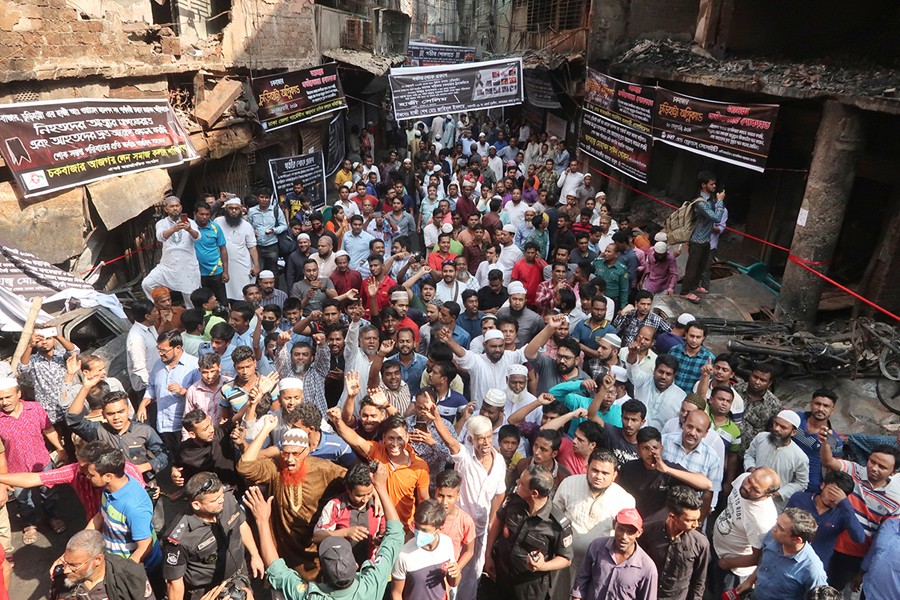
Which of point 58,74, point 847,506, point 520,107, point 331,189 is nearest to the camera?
point 847,506

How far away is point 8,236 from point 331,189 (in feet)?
29.4

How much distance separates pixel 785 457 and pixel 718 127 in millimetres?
6157

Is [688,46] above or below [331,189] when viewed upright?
above

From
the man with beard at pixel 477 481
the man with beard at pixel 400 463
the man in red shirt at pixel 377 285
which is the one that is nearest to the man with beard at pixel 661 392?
the man with beard at pixel 477 481

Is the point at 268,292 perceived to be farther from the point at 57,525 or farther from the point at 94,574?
the point at 94,574

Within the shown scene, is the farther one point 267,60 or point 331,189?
point 331,189

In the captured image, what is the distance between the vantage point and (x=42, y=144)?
7.04m

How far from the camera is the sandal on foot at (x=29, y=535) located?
4.95 meters

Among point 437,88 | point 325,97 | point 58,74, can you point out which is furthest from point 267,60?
point 58,74

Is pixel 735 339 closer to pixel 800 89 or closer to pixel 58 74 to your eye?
pixel 800 89

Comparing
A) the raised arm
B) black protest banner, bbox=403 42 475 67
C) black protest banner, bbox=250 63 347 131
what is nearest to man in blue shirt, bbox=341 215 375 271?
black protest banner, bbox=250 63 347 131

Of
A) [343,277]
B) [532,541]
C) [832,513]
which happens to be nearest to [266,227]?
[343,277]

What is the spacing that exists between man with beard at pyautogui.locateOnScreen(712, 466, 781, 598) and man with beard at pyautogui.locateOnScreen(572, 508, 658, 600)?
845mm

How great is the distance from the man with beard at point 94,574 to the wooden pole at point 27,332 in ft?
8.37
